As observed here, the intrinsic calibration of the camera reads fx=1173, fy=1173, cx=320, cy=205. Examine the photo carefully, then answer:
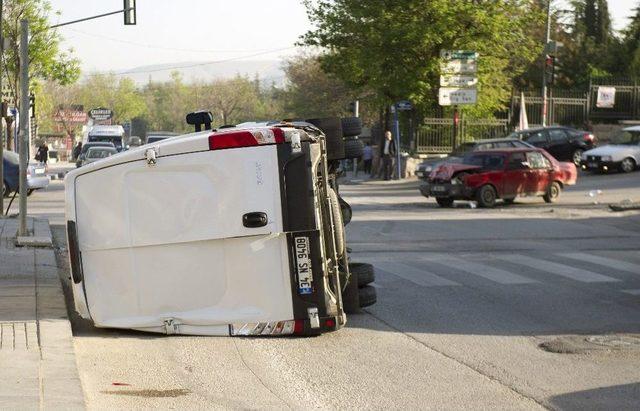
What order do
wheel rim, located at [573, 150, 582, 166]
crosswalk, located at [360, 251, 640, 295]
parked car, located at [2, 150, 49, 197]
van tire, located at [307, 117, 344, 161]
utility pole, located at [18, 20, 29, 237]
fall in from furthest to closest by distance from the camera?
wheel rim, located at [573, 150, 582, 166] → parked car, located at [2, 150, 49, 197] → utility pole, located at [18, 20, 29, 237] → crosswalk, located at [360, 251, 640, 295] → van tire, located at [307, 117, 344, 161]

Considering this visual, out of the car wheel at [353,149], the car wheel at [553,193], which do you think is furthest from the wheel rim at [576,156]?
the car wheel at [353,149]

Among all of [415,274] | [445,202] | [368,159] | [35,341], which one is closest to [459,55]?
[368,159]

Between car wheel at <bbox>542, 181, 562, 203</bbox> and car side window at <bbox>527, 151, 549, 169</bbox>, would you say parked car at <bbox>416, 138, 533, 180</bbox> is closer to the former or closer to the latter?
car wheel at <bbox>542, 181, 562, 203</bbox>

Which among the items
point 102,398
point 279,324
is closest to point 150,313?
point 279,324

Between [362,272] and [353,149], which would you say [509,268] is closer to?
[362,272]

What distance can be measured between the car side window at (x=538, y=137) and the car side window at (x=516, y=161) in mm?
13869

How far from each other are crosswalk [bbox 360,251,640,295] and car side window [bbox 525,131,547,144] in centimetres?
2591

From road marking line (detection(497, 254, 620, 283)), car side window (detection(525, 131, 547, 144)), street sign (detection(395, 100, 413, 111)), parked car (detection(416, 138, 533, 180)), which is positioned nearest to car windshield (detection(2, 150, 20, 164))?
parked car (detection(416, 138, 533, 180))

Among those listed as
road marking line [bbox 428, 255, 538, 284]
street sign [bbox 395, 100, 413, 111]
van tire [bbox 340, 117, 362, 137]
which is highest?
van tire [bbox 340, 117, 362, 137]

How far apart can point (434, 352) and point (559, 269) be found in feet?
22.7

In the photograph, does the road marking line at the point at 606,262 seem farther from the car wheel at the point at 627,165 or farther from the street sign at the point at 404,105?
the street sign at the point at 404,105

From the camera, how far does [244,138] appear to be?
1012 cm

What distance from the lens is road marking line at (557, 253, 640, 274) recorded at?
56.9 ft

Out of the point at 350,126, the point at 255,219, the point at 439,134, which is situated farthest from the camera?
the point at 439,134
